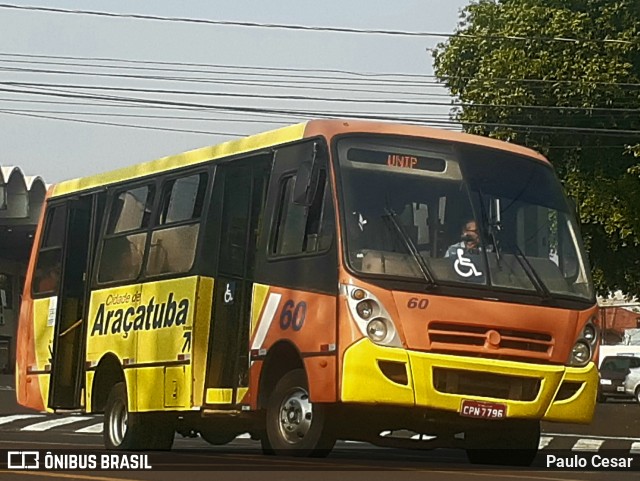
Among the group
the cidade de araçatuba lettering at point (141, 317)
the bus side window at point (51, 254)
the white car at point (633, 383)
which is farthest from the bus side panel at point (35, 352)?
the white car at point (633, 383)

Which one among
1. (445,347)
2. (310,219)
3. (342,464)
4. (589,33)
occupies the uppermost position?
(589,33)

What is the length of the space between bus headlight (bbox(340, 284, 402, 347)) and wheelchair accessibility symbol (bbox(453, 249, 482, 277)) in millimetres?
842

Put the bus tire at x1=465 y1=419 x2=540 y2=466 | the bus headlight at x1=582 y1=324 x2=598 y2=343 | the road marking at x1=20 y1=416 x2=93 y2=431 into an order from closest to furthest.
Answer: the bus headlight at x1=582 y1=324 x2=598 y2=343, the bus tire at x1=465 y1=419 x2=540 y2=466, the road marking at x1=20 y1=416 x2=93 y2=431

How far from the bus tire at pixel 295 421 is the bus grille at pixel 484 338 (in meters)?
1.18

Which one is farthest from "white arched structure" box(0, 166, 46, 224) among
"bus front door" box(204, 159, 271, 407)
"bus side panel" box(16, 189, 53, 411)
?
"bus front door" box(204, 159, 271, 407)

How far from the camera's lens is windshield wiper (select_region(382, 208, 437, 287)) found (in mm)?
14570

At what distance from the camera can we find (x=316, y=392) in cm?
1449

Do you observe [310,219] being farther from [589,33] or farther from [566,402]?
[589,33]

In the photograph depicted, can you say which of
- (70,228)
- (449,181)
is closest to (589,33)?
(70,228)

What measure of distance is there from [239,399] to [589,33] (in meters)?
30.5

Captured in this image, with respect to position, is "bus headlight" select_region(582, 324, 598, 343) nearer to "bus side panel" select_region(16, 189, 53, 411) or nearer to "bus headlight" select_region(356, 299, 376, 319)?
"bus headlight" select_region(356, 299, 376, 319)

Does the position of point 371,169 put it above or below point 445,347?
above

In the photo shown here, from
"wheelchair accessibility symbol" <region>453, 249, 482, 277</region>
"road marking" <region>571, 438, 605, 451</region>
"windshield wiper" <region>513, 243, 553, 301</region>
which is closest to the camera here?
"wheelchair accessibility symbol" <region>453, 249, 482, 277</region>

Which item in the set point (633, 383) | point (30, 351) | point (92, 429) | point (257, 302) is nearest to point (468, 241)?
point (257, 302)
